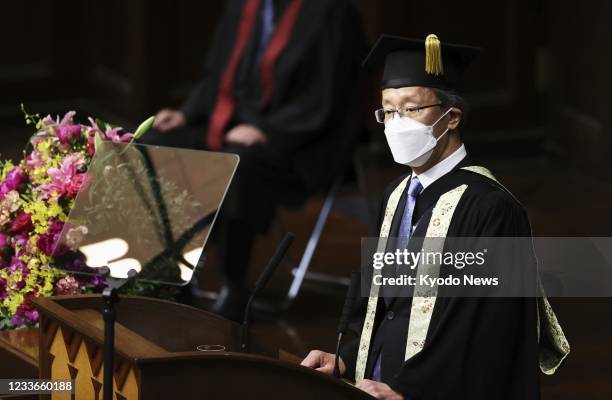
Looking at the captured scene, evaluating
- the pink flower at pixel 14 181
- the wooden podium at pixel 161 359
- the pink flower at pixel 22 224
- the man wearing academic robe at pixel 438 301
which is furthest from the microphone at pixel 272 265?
the pink flower at pixel 14 181

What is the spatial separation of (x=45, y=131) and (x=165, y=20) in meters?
4.68

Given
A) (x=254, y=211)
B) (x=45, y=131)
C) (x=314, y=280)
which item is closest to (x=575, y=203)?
(x=314, y=280)

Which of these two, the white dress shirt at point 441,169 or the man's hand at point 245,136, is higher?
the white dress shirt at point 441,169

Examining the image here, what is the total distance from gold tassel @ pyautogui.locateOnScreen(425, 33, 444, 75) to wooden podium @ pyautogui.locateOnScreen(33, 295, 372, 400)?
742 millimetres

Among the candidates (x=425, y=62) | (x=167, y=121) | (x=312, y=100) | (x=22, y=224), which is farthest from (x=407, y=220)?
(x=167, y=121)

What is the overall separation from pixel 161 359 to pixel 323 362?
0.71 meters

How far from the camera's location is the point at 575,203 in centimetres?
683

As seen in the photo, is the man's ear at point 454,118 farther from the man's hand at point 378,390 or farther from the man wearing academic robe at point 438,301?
the man's hand at point 378,390

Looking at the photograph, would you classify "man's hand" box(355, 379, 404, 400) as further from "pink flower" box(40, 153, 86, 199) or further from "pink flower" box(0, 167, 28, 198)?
"pink flower" box(0, 167, 28, 198)

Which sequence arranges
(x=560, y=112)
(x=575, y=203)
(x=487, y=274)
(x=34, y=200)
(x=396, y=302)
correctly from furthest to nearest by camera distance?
(x=560, y=112)
(x=575, y=203)
(x=34, y=200)
(x=396, y=302)
(x=487, y=274)

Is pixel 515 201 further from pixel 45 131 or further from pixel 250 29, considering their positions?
pixel 250 29

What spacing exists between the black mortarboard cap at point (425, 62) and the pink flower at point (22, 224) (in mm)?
1073

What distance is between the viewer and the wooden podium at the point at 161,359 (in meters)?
2.51

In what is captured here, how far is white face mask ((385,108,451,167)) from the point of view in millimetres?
2965
